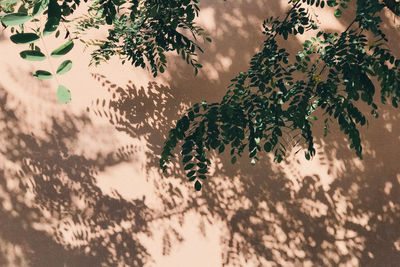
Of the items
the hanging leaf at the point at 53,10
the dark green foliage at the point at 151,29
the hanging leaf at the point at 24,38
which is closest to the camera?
the hanging leaf at the point at 24,38

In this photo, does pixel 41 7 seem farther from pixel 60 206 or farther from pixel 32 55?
pixel 60 206

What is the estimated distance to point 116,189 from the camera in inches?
179

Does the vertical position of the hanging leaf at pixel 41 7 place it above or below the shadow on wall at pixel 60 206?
below

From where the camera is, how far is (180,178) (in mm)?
4500

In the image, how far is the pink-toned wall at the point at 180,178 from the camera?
4.46m

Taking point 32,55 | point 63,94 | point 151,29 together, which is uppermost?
point 151,29

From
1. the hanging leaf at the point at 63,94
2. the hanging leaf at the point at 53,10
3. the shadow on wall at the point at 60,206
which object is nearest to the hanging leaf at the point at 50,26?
the hanging leaf at the point at 53,10

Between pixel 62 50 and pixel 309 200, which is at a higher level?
pixel 309 200

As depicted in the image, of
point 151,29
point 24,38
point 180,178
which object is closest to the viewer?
point 24,38

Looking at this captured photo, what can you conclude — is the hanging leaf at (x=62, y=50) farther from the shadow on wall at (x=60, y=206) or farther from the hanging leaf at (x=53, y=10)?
the shadow on wall at (x=60, y=206)

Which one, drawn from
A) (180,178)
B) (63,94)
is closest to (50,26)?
(63,94)

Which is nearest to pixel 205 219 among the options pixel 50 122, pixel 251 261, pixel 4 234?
pixel 251 261

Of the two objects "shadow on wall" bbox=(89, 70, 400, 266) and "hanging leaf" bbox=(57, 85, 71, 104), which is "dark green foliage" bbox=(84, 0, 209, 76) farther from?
"hanging leaf" bbox=(57, 85, 71, 104)

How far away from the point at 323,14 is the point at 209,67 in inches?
60.8
